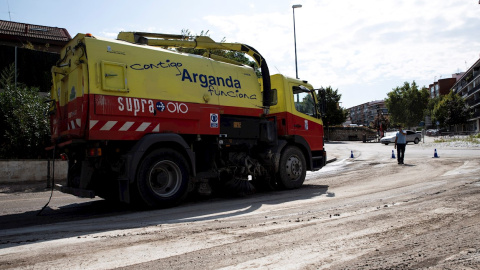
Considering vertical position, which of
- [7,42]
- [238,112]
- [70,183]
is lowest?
[70,183]

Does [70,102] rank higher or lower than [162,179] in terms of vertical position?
higher

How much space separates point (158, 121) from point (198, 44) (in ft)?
10.0

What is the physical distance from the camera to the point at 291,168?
9117mm

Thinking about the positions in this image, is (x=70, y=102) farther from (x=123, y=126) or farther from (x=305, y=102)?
(x=305, y=102)

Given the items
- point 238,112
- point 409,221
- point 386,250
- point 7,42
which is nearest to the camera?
point 386,250

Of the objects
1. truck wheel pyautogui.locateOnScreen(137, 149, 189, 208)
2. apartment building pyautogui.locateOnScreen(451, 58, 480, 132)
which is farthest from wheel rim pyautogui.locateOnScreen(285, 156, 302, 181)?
apartment building pyautogui.locateOnScreen(451, 58, 480, 132)

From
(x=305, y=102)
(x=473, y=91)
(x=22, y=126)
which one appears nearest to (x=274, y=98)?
(x=305, y=102)

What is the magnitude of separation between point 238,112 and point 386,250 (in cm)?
503

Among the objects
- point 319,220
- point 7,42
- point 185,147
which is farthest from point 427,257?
point 7,42

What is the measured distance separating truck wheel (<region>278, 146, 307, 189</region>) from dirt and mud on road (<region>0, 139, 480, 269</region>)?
193 cm

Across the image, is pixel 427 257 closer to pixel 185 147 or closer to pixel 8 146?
pixel 185 147

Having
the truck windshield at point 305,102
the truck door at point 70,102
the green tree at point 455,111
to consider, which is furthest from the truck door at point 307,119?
the green tree at point 455,111

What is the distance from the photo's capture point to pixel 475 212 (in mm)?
5160

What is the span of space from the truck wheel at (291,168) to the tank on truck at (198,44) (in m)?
1.42
